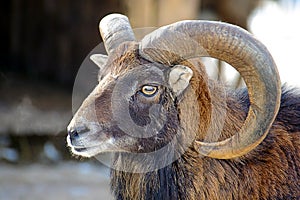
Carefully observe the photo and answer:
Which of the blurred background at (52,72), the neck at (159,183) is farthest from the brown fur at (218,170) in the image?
the blurred background at (52,72)

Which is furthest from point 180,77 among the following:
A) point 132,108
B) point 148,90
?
point 132,108

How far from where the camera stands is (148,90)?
4.02 metres

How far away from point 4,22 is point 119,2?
11.8 feet

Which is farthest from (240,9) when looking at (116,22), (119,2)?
(116,22)

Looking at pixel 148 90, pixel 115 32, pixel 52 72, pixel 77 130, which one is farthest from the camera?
pixel 52 72

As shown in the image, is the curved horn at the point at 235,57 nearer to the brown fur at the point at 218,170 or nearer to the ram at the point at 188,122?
the ram at the point at 188,122

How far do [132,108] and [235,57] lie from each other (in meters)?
0.67

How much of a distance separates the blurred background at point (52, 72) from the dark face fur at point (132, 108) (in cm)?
385

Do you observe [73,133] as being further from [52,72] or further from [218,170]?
[52,72]

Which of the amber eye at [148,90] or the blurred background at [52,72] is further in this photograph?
the blurred background at [52,72]

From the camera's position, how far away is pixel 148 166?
4148 millimetres

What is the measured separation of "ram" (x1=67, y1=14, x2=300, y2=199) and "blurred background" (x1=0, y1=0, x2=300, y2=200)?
146 inches

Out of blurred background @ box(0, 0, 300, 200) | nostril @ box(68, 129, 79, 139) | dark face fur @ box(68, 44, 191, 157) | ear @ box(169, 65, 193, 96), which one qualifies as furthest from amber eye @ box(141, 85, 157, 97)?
blurred background @ box(0, 0, 300, 200)

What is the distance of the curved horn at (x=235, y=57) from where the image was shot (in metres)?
3.82
